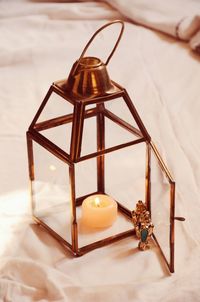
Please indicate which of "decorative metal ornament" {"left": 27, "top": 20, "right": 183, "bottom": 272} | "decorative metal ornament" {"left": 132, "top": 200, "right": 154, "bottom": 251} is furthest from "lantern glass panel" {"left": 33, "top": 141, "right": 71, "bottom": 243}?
"decorative metal ornament" {"left": 132, "top": 200, "right": 154, "bottom": 251}

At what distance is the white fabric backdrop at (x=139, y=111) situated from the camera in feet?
3.12

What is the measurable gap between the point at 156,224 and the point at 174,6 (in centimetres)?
93

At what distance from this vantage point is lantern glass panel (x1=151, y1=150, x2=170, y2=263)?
3.33 feet

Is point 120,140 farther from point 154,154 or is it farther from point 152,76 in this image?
point 152,76

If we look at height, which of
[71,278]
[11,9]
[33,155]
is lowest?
[71,278]

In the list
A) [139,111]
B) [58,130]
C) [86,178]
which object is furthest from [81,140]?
[139,111]

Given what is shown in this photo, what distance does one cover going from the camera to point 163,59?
1674 mm

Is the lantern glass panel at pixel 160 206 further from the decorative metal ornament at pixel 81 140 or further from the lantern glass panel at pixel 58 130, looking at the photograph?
the lantern glass panel at pixel 58 130

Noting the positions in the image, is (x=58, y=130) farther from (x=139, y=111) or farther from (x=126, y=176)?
(x=139, y=111)

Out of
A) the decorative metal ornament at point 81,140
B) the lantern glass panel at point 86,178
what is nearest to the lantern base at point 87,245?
the decorative metal ornament at point 81,140

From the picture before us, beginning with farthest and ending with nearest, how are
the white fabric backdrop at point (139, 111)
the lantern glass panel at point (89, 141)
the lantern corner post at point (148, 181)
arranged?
the lantern glass panel at point (89, 141), the lantern corner post at point (148, 181), the white fabric backdrop at point (139, 111)

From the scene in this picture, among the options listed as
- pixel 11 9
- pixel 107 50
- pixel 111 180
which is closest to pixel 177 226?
pixel 111 180

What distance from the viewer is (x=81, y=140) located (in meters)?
0.97

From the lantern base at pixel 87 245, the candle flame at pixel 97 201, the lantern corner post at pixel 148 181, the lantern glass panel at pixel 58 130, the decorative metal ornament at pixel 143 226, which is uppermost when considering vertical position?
the lantern glass panel at pixel 58 130
